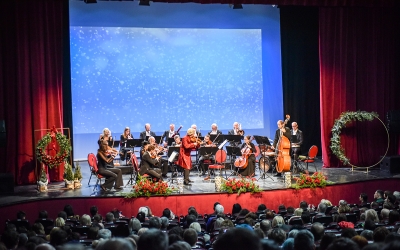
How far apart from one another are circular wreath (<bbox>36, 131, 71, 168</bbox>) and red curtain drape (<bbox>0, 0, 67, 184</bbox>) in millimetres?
899

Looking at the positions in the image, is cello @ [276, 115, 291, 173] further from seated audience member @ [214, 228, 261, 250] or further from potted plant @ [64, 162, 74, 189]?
seated audience member @ [214, 228, 261, 250]

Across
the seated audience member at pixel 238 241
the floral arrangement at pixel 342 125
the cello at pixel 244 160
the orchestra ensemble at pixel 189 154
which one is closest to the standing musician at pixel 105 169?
the orchestra ensemble at pixel 189 154

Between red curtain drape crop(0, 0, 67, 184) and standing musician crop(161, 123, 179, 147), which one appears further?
standing musician crop(161, 123, 179, 147)

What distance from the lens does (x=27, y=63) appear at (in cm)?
1429

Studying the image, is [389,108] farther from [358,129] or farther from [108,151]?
[108,151]

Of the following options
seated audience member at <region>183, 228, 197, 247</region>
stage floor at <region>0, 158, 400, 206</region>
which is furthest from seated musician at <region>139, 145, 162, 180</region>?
seated audience member at <region>183, 228, 197, 247</region>

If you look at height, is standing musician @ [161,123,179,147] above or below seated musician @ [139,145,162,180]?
above

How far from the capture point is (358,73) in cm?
1642

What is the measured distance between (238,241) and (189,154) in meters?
11.0

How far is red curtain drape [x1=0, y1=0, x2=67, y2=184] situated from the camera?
46.4ft

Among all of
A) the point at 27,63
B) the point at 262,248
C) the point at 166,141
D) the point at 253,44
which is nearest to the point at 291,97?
the point at 253,44

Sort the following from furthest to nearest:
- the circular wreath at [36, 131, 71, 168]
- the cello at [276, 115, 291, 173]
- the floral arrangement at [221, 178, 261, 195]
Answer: the cello at [276, 115, 291, 173], the circular wreath at [36, 131, 71, 168], the floral arrangement at [221, 178, 261, 195]

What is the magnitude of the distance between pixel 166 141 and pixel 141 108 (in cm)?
195

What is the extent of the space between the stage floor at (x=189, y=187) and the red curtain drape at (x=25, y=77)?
0.91 metres
